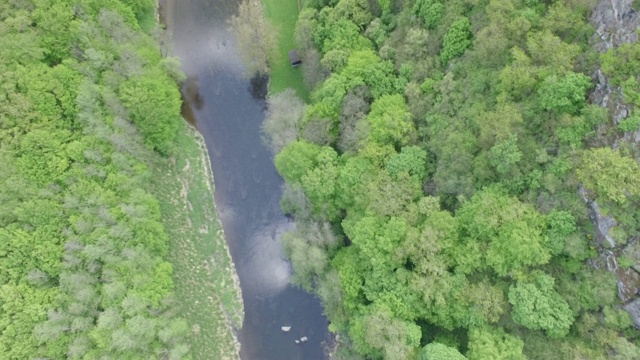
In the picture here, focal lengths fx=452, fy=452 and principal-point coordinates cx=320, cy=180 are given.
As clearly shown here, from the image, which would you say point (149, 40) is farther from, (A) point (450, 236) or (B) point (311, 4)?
(A) point (450, 236)

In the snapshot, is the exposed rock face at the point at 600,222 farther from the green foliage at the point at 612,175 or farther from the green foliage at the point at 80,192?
the green foliage at the point at 80,192

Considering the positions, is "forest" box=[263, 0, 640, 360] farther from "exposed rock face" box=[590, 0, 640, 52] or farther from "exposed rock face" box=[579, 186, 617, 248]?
"exposed rock face" box=[590, 0, 640, 52]

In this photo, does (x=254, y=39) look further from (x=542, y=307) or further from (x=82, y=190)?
(x=542, y=307)

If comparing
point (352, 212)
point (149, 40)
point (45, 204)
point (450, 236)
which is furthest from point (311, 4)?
point (45, 204)

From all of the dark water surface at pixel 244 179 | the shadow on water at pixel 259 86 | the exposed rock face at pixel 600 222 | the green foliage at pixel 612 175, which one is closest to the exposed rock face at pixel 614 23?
the green foliage at pixel 612 175

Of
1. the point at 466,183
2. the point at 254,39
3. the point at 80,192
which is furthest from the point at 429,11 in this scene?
the point at 80,192
